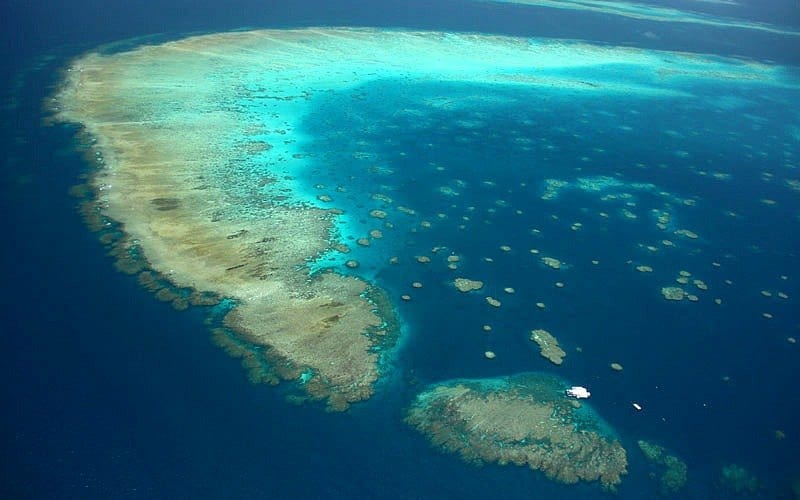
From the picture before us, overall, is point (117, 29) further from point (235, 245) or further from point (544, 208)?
point (544, 208)

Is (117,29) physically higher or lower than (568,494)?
higher

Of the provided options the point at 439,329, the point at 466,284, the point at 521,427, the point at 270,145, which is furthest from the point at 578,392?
the point at 270,145

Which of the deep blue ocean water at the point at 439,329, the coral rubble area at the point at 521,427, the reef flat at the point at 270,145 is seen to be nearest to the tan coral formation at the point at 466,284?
the deep blue ocean water at the point at 439,329

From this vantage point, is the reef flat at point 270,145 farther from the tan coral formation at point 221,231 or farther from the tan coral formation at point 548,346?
the tan coral formation at point 548,346

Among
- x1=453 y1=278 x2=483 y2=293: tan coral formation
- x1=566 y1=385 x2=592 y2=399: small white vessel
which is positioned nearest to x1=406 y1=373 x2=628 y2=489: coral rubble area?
x1=566 y1=385 x2=592 y2=399: small white vessel

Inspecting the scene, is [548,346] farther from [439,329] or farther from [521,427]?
[521,427]

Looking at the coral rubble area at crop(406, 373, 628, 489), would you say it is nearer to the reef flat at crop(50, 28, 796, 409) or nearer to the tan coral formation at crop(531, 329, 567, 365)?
the tan coral formation at crop(531, 329, 567, 365)

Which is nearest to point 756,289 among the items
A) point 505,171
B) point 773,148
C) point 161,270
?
point 505,171
